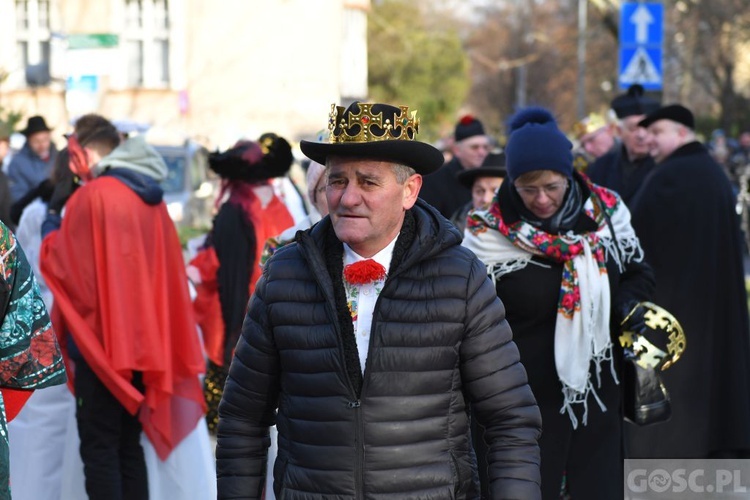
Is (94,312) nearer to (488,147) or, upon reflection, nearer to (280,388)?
(280,388)

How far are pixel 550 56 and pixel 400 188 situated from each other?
65.7m

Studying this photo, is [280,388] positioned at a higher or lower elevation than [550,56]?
lower

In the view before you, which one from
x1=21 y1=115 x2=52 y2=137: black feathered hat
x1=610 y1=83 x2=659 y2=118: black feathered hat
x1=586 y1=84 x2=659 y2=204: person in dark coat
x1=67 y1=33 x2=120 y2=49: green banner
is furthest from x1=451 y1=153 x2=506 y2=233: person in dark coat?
x1=21 y1=115 x2=52 y2=137: black feathered hat

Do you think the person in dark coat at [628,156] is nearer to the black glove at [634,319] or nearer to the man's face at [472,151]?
the man's face at [472,151]

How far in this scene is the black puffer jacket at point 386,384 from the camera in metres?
3.48

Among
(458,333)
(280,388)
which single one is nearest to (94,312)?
(280,388)

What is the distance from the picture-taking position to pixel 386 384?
3500 mm

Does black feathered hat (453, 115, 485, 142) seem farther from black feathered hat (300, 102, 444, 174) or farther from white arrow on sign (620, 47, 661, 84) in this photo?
black feathered hat (300, 102, 444, 174)

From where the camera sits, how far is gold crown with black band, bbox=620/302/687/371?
541 cm

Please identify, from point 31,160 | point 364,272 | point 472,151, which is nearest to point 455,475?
point 364,272

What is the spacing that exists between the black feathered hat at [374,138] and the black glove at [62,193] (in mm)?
3411

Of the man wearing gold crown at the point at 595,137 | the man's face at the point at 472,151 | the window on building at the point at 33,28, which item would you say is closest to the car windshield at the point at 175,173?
the man wearing gold crown at the point at 595,137

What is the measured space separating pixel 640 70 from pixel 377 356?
10967mm

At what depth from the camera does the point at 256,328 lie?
3.67 metres
